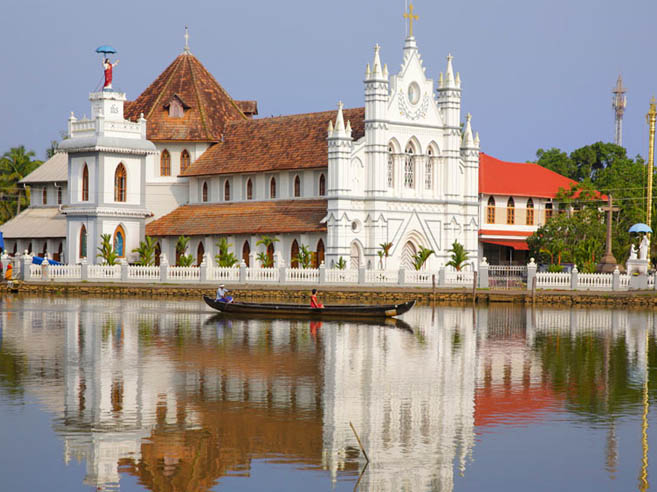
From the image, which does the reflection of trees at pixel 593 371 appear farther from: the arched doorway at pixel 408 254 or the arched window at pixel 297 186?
the arched window at pixel 297 186

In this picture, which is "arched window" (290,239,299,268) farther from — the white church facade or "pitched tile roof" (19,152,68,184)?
"pitched tile roof" (19,152,68,184)

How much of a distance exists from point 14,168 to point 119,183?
28203 millimetres

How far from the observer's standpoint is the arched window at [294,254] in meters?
68.4

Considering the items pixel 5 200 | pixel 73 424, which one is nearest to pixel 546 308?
pixel 73 424

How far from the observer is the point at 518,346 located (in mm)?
37219

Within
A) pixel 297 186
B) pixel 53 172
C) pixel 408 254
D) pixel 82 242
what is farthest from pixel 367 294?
pixel 53 172

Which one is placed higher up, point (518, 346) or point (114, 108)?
point (114, 108)

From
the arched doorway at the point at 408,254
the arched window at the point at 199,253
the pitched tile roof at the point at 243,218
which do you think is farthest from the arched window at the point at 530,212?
the arched window at the point at 199,253

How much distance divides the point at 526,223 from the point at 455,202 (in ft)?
31.0

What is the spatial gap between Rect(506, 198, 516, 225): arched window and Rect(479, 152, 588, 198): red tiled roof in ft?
3.01

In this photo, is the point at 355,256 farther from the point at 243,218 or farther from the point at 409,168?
the point at 243,218

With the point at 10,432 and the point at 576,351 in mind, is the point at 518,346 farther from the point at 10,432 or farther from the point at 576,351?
the point at 10,432

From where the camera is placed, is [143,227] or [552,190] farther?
[552,190]

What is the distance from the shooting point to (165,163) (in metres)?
78.2
